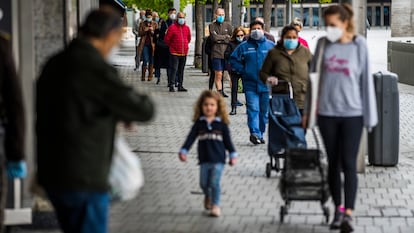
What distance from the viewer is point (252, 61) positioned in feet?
49.2

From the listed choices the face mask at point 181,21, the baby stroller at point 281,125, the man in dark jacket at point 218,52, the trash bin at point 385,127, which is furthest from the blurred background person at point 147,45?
the baby stroller at point 281,125

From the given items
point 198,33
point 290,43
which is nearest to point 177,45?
point 198,33

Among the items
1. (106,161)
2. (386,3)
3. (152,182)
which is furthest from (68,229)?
(386,3)

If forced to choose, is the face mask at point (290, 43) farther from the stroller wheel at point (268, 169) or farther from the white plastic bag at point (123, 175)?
the white plastic bag at point (123, 175)

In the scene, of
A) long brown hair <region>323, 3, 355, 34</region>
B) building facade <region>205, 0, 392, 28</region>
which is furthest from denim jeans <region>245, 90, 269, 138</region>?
building facade <region>205, 0, 392, 28</region>

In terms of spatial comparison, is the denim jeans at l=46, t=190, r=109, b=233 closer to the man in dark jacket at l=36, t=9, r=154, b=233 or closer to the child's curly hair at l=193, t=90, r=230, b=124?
the man in dark jacket at l=36, t=9, r=154, b=233

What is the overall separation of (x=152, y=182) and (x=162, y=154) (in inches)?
102

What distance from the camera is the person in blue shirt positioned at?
15.0 meters

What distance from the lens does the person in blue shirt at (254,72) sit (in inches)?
591

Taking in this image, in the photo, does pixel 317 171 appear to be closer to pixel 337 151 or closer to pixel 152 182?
pixel 337 151

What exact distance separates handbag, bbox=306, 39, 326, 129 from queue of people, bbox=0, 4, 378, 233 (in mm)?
18

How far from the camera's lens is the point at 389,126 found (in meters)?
13.2

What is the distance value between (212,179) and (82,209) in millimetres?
3957

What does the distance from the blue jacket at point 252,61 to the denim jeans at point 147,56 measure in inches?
572
